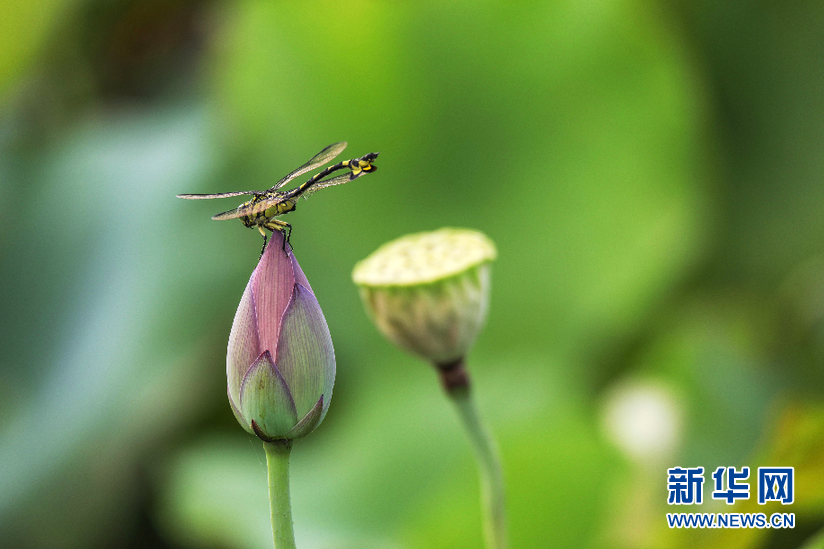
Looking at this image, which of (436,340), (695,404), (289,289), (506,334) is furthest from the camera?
(506,334)

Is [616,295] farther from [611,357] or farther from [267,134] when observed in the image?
[267,134]

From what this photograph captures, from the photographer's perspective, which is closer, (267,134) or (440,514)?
(440,514)

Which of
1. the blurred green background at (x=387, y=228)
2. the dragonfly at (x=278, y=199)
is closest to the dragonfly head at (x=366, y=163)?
the dragonfly at (x=278, y=199)

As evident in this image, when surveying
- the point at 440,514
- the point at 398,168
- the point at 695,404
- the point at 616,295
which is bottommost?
the point at 440,514

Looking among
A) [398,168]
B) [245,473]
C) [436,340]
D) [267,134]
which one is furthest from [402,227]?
[436,340]

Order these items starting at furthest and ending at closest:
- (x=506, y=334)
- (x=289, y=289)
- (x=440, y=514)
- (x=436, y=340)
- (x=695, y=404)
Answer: (x=506, y=334)
(x=695, y=404)
(x=440, y=514)
(x=436, y=340)
(x=289, y=289)

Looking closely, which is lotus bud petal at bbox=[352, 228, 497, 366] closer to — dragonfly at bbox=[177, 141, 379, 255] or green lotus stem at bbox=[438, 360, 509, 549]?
green lotus stem at bbox=[438, 360, 509, 549]

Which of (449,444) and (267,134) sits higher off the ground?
(267,134)
